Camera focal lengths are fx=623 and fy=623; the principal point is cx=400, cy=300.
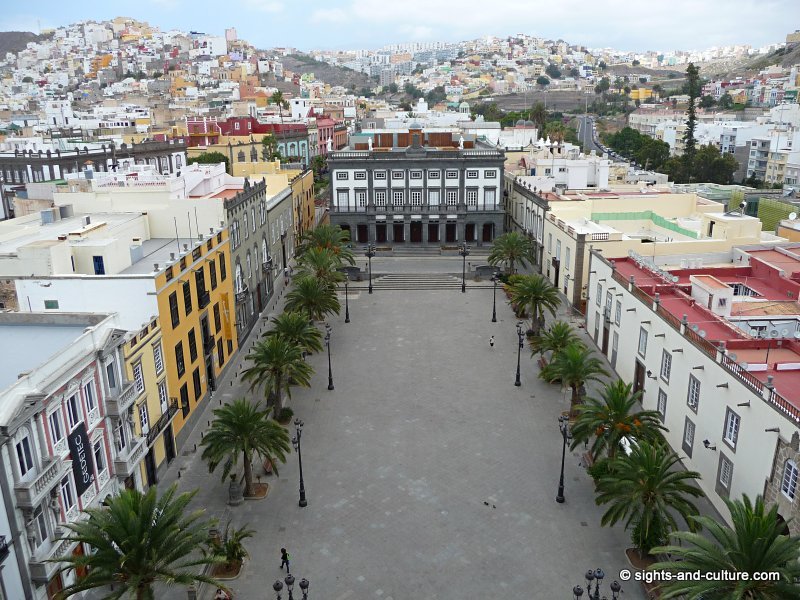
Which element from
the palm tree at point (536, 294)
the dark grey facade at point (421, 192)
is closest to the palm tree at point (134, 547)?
the palm tree at point (536, 294)

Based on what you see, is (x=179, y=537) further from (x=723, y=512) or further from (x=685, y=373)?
(x=685, y=373)

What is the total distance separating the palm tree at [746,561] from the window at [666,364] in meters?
14.5

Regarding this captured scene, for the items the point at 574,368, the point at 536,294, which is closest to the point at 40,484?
the point at 574,368

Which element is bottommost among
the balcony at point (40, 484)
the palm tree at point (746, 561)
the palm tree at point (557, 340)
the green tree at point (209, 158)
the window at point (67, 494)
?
the palm tree at point (557, 340)

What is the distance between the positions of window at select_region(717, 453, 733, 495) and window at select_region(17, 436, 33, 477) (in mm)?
25600

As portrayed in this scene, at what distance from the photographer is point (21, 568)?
18.9 metres

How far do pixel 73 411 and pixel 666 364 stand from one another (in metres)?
26.9

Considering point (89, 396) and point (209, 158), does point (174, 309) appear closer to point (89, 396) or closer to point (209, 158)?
point (89, 396)

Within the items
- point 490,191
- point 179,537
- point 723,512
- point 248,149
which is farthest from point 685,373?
point 248,149

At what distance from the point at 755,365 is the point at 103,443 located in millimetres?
26382

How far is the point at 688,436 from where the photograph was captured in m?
29.1

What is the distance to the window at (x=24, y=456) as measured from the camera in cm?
1902

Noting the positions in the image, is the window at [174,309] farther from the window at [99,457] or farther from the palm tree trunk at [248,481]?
the window at [99,457]

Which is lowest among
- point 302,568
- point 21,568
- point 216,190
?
point 302,568
